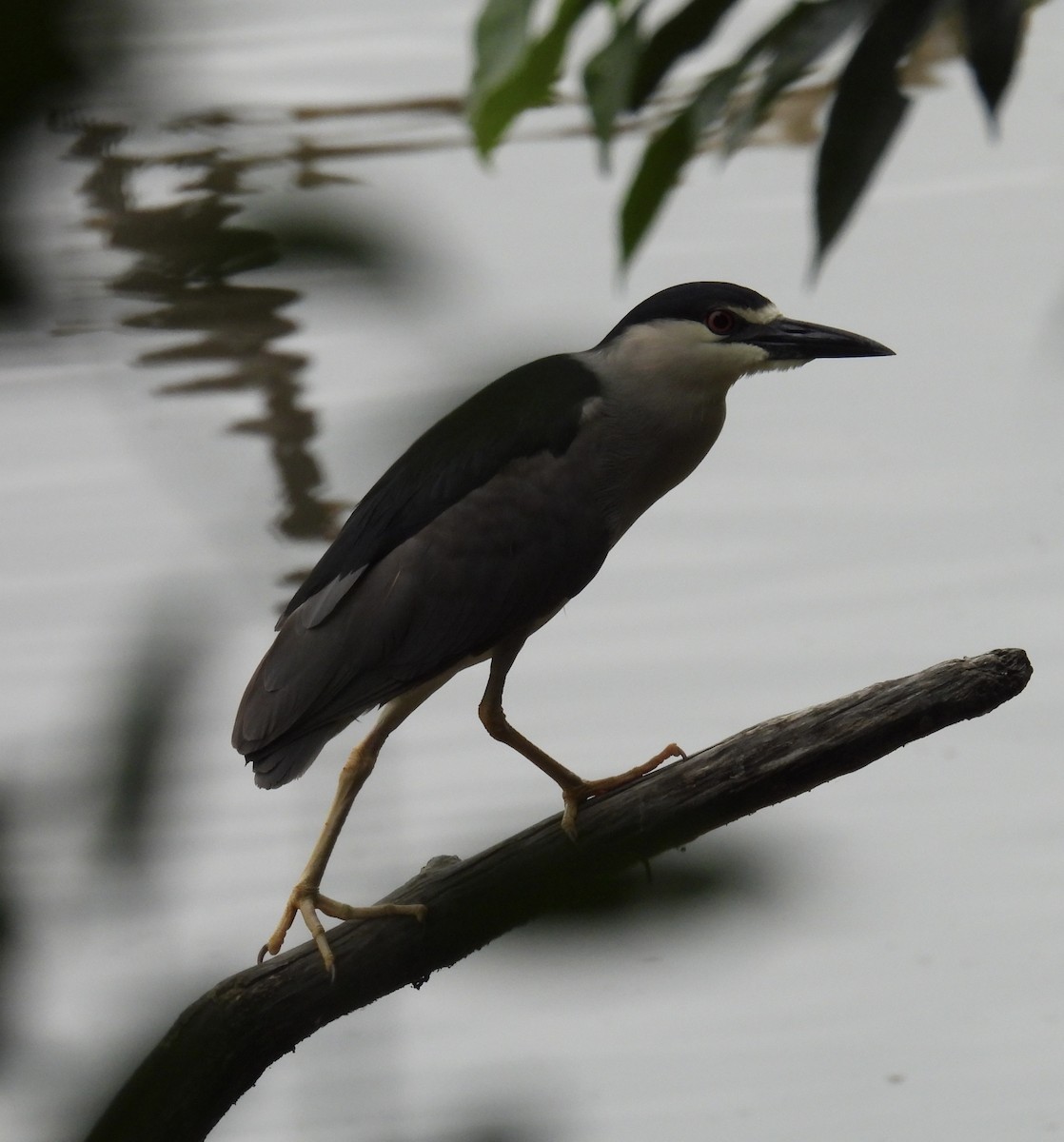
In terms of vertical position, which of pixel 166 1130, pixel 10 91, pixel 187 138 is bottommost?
pixel 166 1130

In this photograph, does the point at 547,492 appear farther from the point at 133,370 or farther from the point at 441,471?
the point at 133,370

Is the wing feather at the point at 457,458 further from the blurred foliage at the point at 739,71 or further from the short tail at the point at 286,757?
the blurred foliage at the point at 739,71

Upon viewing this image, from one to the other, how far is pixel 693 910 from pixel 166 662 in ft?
1.38

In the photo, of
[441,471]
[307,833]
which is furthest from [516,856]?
[307,833]

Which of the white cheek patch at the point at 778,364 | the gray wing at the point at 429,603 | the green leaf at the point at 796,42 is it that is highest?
the green leaf at the point at 796,42

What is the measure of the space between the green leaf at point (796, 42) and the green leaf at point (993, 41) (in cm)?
6

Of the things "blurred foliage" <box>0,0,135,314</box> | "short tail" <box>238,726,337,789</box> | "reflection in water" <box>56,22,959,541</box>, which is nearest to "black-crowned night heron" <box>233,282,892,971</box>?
"short tail" <box>238,726,337,789</box>

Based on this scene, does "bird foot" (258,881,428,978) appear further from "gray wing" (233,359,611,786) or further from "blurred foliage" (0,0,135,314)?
"blurred foliage" (0,0,135,314)

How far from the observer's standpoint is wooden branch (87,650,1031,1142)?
4.10 feet

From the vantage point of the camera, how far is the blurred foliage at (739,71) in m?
0.58

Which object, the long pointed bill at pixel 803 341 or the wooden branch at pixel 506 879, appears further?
the long pointed bill at pixel 803 341

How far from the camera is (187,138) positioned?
1.38 meters

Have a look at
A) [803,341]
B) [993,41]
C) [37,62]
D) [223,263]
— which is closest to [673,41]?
[993,41]

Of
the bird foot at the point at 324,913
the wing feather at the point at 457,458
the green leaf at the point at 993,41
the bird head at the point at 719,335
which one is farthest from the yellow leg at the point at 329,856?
the green leaf at the point at 993,41
